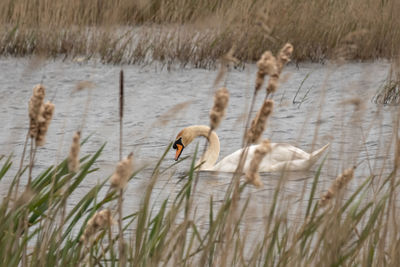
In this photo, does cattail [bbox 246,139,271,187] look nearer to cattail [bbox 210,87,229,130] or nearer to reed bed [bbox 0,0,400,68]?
cattail [bbox 210,87,229,130]

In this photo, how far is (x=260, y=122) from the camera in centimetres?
151

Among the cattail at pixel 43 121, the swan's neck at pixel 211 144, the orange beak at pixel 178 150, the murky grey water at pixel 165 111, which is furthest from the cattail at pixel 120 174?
the orange beak at pixel 178 150

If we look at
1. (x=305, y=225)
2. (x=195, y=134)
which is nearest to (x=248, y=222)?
(x=305, y=225)

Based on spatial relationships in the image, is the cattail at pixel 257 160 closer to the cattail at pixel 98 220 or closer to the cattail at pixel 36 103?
the cattail at pixel 98 220

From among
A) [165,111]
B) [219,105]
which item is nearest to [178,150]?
[165,111]

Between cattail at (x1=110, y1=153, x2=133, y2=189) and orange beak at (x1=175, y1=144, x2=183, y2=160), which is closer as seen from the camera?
cattail at (x1=110, y1=153, x2=133, y2=189)

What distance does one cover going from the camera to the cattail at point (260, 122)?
1.49 m

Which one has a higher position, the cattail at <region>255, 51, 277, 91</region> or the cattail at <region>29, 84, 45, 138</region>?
the cattail at <region>255, 51, 277, 91</region>

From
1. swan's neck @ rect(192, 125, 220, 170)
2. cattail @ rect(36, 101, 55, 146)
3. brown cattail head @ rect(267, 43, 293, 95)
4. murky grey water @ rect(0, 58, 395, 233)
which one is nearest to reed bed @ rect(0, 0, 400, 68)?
murky grey water @ rect(0, 58, 395, 233)

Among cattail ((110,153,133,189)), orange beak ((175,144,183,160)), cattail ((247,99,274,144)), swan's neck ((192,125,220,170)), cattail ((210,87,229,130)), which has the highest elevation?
cattail ((210,87,229,130))

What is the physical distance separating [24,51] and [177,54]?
1562 mm

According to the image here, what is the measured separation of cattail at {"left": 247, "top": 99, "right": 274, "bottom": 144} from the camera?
149 centimetres

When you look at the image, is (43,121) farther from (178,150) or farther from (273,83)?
(178,150)

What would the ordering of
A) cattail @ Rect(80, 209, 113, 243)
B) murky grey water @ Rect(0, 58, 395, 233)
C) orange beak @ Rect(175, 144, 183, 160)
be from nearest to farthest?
cattail @ Rect(80, 209, 113, 243) → murky grey water @ Rect(0, 58, 395, 233) → orange beak @ Rect(175, 144, 183, 160)
